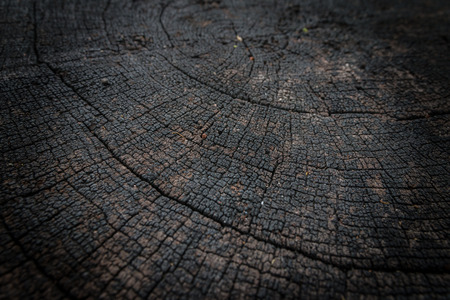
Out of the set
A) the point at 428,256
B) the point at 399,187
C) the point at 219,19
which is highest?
the point at 219,19

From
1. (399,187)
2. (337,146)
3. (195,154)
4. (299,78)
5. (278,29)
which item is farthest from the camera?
(278,29)

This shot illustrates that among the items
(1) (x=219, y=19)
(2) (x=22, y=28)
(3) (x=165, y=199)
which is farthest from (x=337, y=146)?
(2) (x=22, y=28)

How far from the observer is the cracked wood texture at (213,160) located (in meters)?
1.66

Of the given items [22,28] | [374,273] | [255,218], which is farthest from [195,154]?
[22,28]

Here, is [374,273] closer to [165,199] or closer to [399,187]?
[399,187]

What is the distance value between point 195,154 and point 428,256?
1.85 meters

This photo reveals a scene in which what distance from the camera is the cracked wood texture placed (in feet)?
5.45

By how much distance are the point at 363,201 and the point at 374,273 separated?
0.54 metres

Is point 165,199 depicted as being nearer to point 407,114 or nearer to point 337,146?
point 337,146

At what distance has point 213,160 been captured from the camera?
2244mm

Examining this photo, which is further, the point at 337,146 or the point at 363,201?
the point at 337,146

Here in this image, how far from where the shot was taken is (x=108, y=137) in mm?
2309

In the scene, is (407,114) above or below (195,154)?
above

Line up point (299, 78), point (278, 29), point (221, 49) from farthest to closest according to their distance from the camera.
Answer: point (278, 29) < point (221, 49) < point (299, 78)
